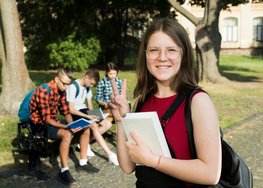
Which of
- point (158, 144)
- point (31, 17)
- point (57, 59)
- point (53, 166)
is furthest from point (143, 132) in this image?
point (31, 17)

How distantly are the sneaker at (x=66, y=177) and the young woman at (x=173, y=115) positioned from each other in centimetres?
349

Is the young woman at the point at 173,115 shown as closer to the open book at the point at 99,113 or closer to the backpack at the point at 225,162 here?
the backpack at the point at 225,162

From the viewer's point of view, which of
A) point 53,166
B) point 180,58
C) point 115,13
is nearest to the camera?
point 180,58

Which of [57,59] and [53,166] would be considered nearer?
[53,166]

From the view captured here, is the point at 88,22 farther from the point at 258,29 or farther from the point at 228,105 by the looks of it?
the point at 258,29

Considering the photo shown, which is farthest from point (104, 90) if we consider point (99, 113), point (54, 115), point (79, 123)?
point (79, 123)

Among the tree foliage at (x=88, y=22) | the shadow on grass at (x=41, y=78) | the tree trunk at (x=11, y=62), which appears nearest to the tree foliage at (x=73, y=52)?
the tree foliage at (x=88, y=22)

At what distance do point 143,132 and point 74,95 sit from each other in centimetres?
503

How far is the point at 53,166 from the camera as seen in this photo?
21.3 feet

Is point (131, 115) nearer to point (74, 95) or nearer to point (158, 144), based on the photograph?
point (158, 144)

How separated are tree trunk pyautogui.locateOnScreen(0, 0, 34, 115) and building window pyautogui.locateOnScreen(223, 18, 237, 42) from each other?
36.1m

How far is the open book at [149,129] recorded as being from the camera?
2053 millimetres

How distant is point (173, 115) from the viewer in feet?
7.02

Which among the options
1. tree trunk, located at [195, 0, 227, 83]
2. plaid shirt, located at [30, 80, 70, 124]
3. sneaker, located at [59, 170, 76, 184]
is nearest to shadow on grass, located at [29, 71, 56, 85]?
tree trunk, located at [195, 0, 227, 83]
